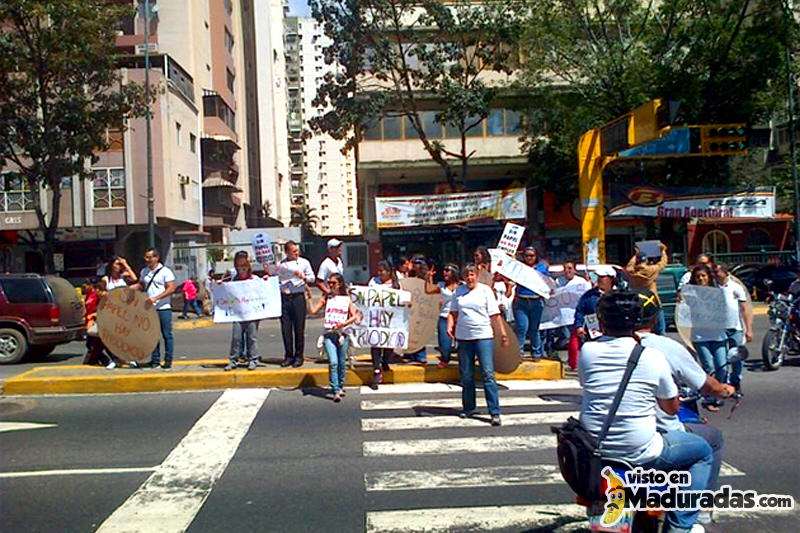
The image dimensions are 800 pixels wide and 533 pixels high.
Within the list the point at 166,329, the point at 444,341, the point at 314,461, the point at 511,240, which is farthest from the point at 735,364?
the point at 166,329

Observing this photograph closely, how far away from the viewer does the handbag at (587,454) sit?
4008 millimetres

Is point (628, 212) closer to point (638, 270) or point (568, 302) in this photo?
point (568, 302)

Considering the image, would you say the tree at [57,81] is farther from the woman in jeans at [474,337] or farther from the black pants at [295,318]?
the woman in jeans at [474,337]

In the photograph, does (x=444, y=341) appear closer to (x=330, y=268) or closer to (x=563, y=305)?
(x=330, y=268)

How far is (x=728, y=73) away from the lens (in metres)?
27.6

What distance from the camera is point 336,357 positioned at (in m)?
9.68

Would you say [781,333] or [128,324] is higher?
[128,324]

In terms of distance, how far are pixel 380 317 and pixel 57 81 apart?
18.6 m

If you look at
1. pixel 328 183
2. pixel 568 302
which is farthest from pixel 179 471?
pixel 328 183

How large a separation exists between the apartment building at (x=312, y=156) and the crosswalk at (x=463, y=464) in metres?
108

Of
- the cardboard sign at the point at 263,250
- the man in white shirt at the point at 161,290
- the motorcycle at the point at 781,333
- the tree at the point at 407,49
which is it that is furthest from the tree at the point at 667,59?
the man in white shirt at the point at 161,290

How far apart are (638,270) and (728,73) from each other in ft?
68.5

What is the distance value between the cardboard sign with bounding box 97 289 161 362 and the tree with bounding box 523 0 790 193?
831 inches

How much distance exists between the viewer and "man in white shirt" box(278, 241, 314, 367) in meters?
11.1
